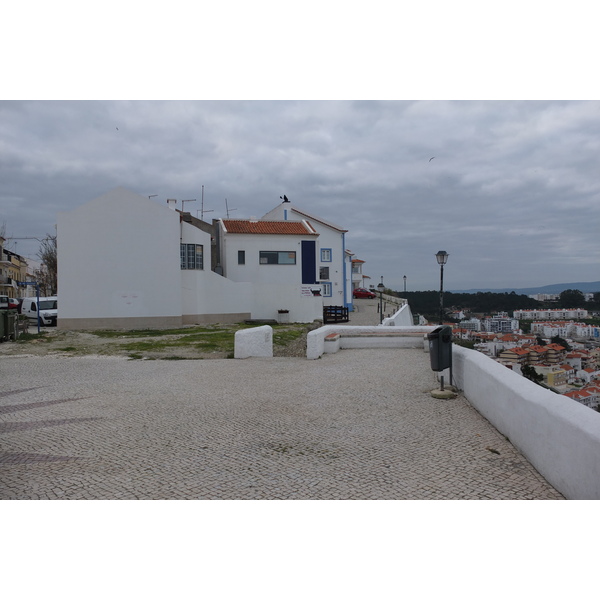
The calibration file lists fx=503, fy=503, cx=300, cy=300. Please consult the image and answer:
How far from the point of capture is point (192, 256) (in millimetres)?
27859

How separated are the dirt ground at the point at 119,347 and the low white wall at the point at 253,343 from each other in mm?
797

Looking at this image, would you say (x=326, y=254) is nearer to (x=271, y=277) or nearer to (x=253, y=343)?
(x=271, y=277)

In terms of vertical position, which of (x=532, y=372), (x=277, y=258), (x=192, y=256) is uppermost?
(x=277, y=258)

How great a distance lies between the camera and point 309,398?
8.43m

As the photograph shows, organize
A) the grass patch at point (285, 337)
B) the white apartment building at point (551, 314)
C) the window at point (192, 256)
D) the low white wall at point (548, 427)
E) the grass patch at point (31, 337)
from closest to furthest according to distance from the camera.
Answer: the low white wall at point (548, 427) < the white apartment building at point (551, 314) < the grass patch at point (285, 337) < the grass patch at point (31, 337) < the window at point (192, 256)

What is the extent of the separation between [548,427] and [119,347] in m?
15.4

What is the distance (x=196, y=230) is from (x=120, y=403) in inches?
818

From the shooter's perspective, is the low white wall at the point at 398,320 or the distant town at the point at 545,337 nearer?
the distant town at the point at 545,337

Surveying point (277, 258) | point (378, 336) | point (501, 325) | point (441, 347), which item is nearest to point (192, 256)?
point (277, 258)

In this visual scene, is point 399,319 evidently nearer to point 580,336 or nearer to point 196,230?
point 196,230

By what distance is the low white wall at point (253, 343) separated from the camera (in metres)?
14.1

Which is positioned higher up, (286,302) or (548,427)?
(286,302)

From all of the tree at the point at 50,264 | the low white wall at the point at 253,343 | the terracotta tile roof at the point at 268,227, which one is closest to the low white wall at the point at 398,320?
the terracotta tile roof at the point at 268,227

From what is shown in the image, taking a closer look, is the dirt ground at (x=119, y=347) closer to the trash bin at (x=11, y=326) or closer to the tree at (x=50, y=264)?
the trash bin at (x=11, y=326)
